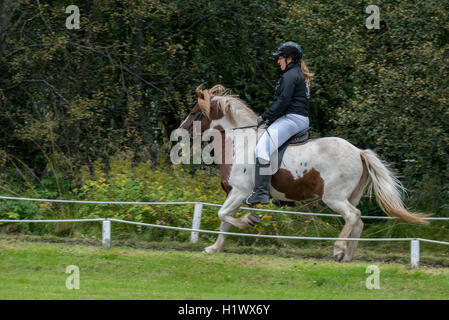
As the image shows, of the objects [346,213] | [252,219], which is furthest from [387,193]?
[252,219]

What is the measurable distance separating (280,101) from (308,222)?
3.23m

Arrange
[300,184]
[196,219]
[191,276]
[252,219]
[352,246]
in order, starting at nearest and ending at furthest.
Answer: [191,276], [252,219], [300,184], [352,246], [196,219]

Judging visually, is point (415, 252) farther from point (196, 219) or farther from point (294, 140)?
point (196, 219)

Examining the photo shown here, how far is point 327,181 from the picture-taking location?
396 inches

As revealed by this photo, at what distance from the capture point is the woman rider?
10.0 meters

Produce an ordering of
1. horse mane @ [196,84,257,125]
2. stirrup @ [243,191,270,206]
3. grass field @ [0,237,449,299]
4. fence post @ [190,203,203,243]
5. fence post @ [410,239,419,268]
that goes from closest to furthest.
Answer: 1. grass field @ [0,237,449,299]
2. fence post @ [410,239,419,268]
3. stirrup @ [243,191,270,206]
4. horse mane @ [196,84,257,125]
5. fence post @ [190,203,203,243]

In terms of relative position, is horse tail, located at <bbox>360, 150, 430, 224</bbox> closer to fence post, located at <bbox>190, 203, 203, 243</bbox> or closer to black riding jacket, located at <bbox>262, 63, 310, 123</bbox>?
black riding jacket, located at <bbox>262, 63, 310, 123</bbox>

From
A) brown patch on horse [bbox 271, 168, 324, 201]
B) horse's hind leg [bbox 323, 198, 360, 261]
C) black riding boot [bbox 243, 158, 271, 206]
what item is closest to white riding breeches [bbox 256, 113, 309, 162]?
black riding boot [bbox 243, 158, 271, 206]

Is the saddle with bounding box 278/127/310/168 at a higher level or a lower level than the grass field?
higher

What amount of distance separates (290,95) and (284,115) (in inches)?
13.0

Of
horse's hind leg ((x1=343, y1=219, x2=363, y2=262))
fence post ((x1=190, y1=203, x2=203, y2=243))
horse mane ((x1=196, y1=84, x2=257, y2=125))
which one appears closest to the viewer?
horse's hind leg ((x1=343, y1=219, x2=363, y2=262))

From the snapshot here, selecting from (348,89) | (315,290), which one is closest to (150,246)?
(315,290)

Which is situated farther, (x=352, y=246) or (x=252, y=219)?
(x=352, y=246)
